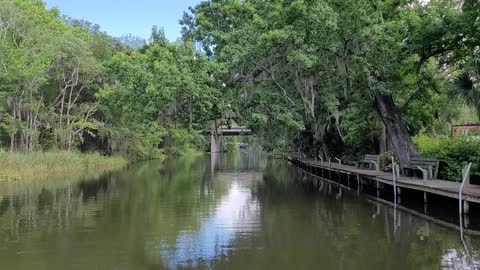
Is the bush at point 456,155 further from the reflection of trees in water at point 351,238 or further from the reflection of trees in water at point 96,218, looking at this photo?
the reflection of trees in water at point 96,218

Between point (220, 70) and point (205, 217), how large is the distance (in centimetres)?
510

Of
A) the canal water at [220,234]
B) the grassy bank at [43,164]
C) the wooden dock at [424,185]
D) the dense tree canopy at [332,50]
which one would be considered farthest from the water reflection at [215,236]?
the grassy bank at [43,164]

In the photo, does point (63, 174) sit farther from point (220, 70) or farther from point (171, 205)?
point (220, 70)

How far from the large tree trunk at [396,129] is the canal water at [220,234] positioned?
7.74 ft

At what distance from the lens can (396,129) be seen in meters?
19.3

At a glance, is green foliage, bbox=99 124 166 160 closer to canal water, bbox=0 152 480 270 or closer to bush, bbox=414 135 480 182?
canal water, bbox=0 152 480 270

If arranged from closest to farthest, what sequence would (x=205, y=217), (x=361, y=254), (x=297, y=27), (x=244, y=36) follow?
(x=361, y=254), (x=205, y=217), (x=297, y=27), (x=244, y=36)

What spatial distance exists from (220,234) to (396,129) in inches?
399

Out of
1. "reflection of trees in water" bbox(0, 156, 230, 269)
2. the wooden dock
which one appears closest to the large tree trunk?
the wooden dock

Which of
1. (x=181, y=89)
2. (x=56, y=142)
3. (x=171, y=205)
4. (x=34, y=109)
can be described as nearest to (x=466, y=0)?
(x=181, y=89)

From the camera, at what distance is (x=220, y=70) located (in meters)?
16.9

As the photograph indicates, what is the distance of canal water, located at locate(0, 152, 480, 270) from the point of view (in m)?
9.22

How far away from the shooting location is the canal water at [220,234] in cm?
922

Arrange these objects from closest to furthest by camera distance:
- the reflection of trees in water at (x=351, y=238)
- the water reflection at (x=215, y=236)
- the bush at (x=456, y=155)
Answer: the reflection of trees in water at (x=351, y=238)
the water reflection at (x=215, y=236)
the bush at (x=456, y=155)
